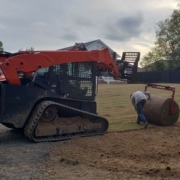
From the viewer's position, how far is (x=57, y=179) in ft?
18.1

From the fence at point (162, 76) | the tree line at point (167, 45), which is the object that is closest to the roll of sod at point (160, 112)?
the fence at point (162, 76)

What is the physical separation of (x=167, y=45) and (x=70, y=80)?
46987 millimetres

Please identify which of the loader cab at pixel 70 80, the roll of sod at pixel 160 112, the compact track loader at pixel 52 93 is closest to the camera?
the compact track loader at pixel 52 93

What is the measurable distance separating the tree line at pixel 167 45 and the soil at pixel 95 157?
42747mm

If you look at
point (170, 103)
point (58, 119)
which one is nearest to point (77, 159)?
point (58, 119)

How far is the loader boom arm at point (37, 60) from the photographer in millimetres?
8023

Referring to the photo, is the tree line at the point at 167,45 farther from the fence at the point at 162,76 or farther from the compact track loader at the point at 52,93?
the compact track loader at the point at 52,93

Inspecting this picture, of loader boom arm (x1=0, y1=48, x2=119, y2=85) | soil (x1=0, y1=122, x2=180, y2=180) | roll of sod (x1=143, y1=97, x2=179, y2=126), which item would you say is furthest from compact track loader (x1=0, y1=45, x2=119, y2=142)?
roll of sod (x1=143, y1=97, x2=179, y2=126)

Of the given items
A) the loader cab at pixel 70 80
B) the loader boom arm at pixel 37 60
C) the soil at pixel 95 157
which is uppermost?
the loader boom arm at pixel 37 60

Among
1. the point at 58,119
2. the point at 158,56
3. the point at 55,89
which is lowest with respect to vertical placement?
the point at 58,119

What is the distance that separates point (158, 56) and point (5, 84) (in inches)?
1950

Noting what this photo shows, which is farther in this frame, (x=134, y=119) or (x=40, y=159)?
(x=134, y=119)

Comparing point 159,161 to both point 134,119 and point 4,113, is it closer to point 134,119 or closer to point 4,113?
point 4,113

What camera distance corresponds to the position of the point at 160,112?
34.7ft
